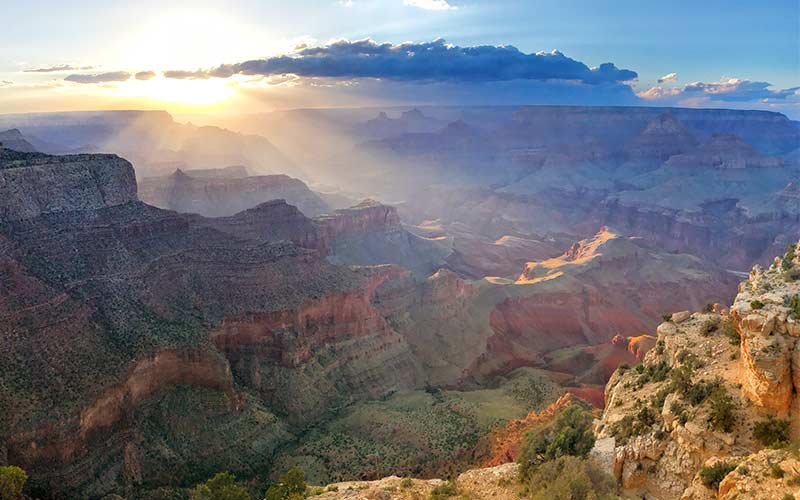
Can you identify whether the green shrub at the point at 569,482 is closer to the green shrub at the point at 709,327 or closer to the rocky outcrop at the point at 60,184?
the green shrub at the point at 709,327

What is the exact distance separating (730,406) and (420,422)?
103ft

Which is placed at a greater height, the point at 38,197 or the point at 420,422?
the point at 38,197

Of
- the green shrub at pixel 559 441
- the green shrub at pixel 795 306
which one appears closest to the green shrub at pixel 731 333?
the green shrub at pixel 795 306

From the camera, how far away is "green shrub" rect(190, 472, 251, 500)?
116 ft

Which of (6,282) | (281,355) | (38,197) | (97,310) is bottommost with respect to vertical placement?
(281,355)

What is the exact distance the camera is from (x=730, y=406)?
25.8m

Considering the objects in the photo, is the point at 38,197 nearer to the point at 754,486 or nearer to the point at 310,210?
the point at 754,486

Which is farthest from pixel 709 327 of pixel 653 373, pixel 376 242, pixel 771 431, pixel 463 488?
pixel 376 242

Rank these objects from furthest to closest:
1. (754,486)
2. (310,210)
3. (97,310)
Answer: (310,210)
(97,310)
(754,486)

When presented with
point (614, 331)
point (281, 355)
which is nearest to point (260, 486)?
point (281, 355)

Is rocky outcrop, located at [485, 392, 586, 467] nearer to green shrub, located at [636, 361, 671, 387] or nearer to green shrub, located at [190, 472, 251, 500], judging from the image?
green shrub, located at [636, 361, 671, 387]

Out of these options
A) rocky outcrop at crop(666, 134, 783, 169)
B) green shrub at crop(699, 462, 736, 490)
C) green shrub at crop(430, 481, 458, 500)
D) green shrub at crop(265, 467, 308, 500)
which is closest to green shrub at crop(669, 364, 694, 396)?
green shrub at crop(699, 462, 736, 490)

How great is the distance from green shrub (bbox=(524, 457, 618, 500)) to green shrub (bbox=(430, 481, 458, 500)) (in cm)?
383

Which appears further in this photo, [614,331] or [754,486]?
[614,331]
